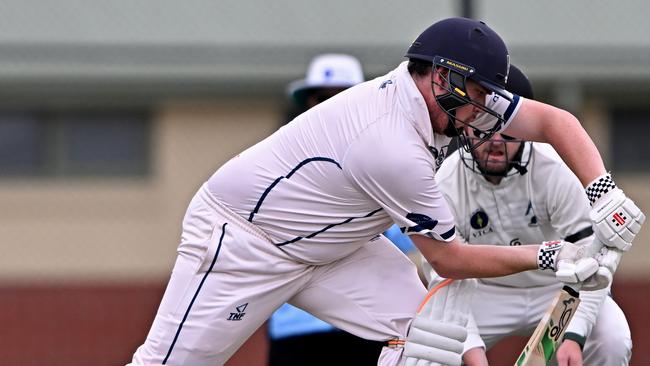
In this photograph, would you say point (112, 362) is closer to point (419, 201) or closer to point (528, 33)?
point (528, 33)

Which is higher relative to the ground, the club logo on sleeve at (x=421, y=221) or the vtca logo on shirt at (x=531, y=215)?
the club logo on sleeve at (x=421, y=221)

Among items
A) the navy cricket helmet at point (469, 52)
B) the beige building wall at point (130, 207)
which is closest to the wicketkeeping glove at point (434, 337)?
the navy cricket helmet at point (469, 52)

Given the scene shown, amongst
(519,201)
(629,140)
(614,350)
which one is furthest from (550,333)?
(629,140)

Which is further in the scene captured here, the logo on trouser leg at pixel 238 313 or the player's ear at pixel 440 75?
the logo on trouser leg at pixel 238 313

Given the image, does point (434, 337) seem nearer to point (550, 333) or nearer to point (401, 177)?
point (550, 333)

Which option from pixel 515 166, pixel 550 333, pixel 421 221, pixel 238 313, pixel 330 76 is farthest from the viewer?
pixel 330 76

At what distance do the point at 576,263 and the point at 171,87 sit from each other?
7228mm

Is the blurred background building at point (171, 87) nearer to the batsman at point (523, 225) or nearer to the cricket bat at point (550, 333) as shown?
the batsman at point (523, 225)

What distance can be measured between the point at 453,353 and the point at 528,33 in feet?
20.8

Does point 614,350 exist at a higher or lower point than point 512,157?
lower

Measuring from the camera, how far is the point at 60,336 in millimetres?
9562

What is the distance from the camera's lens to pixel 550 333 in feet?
14.8

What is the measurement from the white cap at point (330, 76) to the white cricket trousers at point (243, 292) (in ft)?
4.65

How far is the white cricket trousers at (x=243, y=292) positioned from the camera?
170 inches
